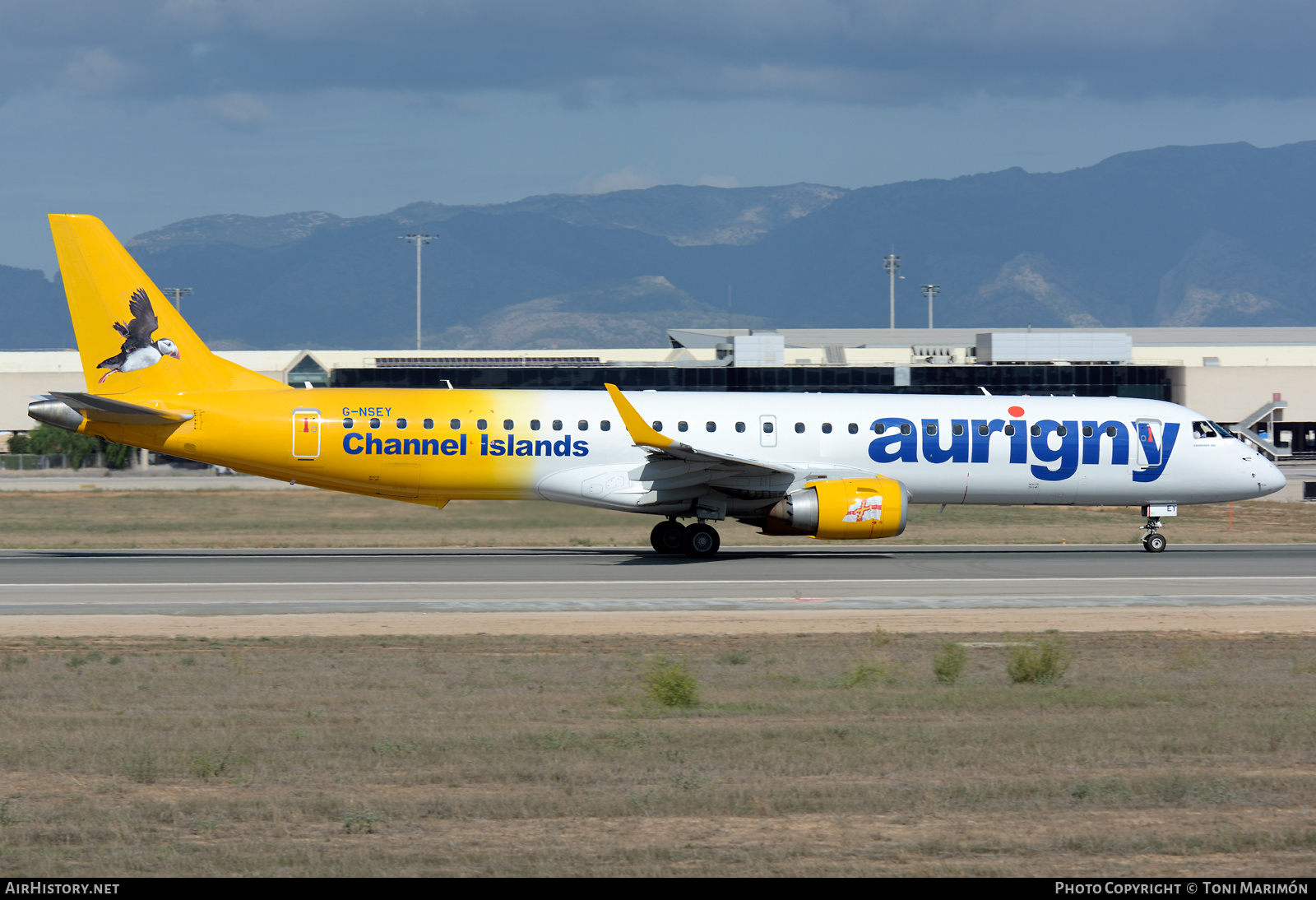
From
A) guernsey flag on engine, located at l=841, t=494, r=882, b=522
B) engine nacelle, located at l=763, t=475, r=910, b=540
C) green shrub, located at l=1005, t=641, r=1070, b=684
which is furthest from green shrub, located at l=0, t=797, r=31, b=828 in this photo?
guernsey flag on engine, located at l=841, t=494, r=882, b=522

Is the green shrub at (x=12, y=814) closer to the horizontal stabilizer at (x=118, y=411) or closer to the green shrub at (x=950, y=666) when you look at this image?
the green shrub at (x=950, y=666)

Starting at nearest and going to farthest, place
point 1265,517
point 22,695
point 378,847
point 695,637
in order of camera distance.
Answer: point 378,847, point 22,695, point 695,637, point 1265,517

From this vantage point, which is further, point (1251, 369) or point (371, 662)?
point (1251, 369)

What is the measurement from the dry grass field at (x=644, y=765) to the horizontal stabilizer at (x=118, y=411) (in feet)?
39.8

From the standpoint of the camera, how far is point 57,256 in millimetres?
28234

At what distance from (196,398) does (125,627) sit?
10.9 metres

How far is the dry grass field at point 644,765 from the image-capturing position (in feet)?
25.5

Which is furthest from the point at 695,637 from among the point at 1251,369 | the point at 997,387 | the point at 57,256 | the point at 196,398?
the point at 1251,369

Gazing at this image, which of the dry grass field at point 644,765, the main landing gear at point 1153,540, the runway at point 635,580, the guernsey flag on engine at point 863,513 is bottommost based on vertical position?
the dry grass field at point 644,765

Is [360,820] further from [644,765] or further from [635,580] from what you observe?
[635,580]

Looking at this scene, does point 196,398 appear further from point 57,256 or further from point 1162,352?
point 1162,352

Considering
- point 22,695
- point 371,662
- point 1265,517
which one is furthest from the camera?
point 1265,517

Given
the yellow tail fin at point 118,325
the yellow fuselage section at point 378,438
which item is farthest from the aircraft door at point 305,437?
the yellow tail fin at point 118,325

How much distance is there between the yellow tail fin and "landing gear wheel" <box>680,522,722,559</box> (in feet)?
36.2
